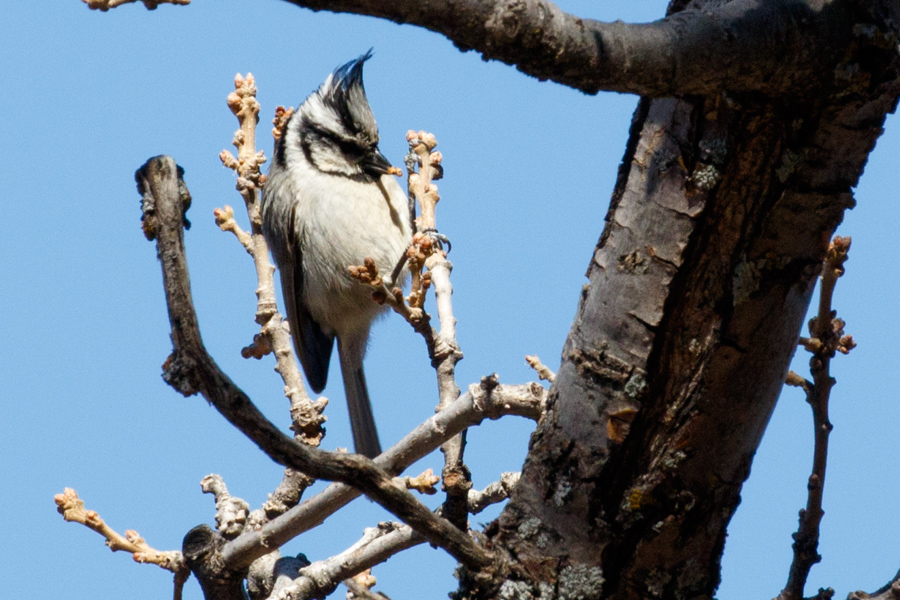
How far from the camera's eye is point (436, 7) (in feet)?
4.07

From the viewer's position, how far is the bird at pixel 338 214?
16.6 feet

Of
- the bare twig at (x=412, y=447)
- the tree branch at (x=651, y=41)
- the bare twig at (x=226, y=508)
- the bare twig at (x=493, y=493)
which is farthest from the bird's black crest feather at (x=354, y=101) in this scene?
the tree branch at (x=651, y=41)

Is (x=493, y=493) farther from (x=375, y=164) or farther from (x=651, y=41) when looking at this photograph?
(x=375, y=164)

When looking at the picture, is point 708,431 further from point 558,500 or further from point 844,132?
point 844,132

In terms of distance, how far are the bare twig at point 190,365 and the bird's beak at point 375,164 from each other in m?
3.43

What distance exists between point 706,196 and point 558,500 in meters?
0.68

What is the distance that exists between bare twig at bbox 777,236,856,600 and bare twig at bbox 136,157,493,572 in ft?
Result: 2.91

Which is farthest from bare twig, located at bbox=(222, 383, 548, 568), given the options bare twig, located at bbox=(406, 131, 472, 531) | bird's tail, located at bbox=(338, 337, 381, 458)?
bird's tail, located at bbox=(338, 337, 381, 458)

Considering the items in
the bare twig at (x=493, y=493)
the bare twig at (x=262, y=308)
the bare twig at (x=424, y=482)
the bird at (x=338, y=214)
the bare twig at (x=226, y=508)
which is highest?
the bird at (x=338, y=214)

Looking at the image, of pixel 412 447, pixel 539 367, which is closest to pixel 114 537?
pixel 412 447

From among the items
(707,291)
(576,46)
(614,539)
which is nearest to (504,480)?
(614,539)

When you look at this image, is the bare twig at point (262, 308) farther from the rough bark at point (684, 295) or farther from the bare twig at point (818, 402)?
the bare twig at point (818, 402)

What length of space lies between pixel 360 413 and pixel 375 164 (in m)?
1.30

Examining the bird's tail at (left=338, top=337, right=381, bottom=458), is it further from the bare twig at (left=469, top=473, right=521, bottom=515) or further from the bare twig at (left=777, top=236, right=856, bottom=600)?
the bare twig at (left=777, top=236, right=856, bottom=600)
